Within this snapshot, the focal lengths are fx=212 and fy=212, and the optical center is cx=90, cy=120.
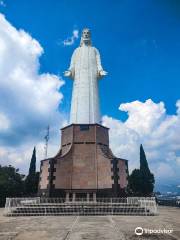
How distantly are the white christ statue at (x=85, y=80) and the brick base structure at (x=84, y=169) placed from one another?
6.22 feet

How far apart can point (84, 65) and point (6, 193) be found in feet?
64.3

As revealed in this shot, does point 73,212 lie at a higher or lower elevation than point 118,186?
lower

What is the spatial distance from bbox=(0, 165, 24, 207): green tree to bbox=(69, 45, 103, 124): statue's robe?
1413 centimetres

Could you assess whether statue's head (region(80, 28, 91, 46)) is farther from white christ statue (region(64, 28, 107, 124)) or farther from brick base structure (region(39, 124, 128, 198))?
brick base structure (region(39, 124, 128, 198))

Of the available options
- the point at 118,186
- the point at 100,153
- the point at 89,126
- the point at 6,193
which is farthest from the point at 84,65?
the point at 6,193

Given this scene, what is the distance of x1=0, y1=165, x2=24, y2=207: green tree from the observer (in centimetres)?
2799

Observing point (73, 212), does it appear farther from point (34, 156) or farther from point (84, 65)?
point (34, 156)

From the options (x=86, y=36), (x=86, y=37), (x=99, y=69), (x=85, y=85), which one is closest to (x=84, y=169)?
(x=85, y=85)

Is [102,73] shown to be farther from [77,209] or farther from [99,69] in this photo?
[77,209]

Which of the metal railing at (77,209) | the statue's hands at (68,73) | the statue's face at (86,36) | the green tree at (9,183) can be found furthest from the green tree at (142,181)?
the metal railing at (77,209)

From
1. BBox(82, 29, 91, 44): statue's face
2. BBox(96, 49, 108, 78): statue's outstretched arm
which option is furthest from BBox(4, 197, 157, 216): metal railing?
BBox(82, 29, 91, 44): statue's face

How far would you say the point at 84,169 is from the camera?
19.3m

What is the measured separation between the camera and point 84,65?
A: 82.6 ft

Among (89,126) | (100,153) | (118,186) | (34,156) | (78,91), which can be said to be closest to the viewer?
(118,186)
